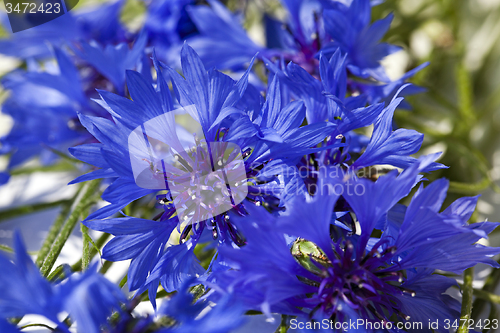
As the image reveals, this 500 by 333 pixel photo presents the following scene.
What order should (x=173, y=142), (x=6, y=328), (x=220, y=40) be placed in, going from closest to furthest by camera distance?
(x=6, y=328)
(x=173, y=142)
(x=220, y=40)

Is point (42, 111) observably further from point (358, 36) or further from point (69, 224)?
point (358, 36)

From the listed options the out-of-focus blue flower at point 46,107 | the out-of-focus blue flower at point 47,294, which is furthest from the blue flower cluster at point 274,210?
the out-of-focus blue flower at point 46,107

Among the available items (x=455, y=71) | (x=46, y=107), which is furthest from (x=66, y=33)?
(x=455, y=71)

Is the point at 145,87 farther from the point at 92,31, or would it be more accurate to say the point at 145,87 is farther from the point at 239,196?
the point at 92,31

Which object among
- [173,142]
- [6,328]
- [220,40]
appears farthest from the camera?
[220,40]

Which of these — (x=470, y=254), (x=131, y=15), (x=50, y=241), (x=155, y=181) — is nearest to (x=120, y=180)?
(x=155, y=181)

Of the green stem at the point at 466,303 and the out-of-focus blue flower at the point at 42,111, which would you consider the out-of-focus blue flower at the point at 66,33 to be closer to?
the out-of-focus blue flower at the point at 42,111
